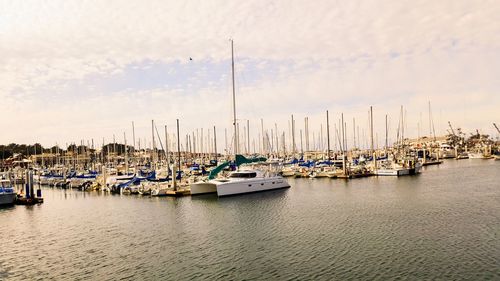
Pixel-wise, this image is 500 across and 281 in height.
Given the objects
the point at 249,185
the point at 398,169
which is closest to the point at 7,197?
the point at 249,185

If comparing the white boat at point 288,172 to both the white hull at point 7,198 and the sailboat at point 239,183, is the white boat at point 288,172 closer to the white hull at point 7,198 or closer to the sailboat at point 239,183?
the sailboat at point 239,183

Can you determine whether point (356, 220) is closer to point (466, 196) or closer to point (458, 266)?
point (458, 266)

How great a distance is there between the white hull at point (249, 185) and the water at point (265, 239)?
2607 millimetres

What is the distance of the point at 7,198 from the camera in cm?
5238

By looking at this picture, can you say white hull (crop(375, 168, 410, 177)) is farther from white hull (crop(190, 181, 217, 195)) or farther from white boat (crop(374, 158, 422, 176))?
white hull (crop(190, 181, 217, 195))

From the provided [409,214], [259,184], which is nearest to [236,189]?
[259,184]

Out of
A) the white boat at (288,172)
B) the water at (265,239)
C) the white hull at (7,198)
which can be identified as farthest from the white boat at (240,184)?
the white boat at (288,172)

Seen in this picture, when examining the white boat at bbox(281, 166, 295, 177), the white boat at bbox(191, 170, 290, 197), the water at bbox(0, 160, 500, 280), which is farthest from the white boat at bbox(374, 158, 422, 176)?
the white boat at bbox(191, 170, 290, 197)

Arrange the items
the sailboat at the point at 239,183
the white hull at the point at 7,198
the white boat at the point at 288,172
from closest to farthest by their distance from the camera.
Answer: the sailboat at the point at 239,183 → the white hull at the point at 7,198 → the white boat at the point at 288,172

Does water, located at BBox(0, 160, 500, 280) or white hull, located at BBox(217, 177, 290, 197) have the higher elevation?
white hull, located at BBox(217, 177, 290, 197)

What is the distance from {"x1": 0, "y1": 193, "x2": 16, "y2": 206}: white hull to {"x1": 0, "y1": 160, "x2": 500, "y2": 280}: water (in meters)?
6.36

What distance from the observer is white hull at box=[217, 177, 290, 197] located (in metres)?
49.9

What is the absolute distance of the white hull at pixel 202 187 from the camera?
2071 inches

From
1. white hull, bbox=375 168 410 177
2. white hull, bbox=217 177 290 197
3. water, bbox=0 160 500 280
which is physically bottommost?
water, bbox=0 160 500 280
